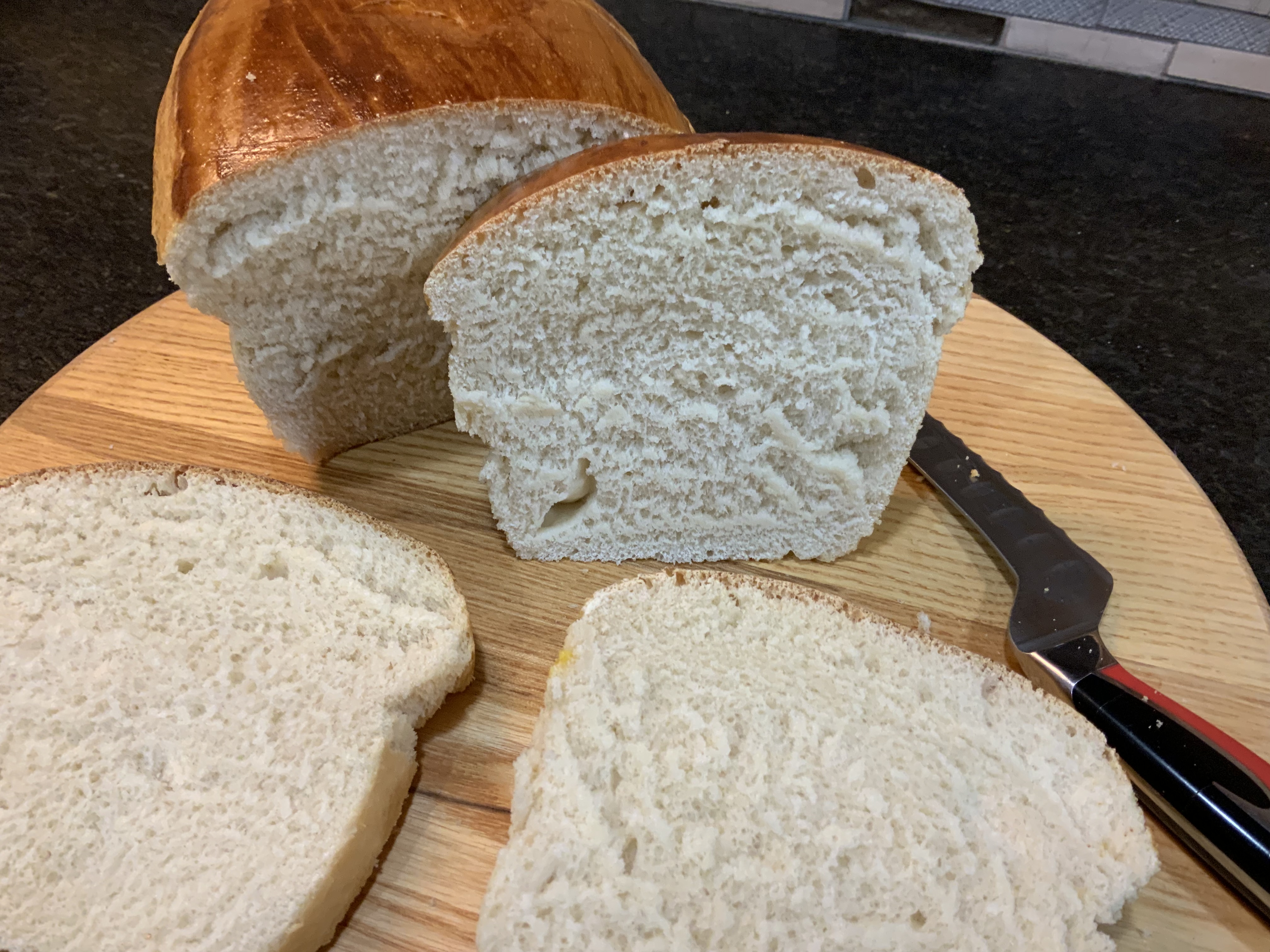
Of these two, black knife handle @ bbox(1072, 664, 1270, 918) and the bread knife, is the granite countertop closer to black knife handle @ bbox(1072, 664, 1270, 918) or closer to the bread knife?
the bread knife

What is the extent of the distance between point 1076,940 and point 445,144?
70.8 inches

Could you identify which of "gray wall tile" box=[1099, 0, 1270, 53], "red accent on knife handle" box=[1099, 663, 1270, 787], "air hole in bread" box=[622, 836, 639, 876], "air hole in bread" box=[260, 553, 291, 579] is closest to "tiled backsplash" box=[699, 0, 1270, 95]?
"gray wall tile" box=[1099, 0, 1270, 53]

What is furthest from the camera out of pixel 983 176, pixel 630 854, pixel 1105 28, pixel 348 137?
pixel 1105 28

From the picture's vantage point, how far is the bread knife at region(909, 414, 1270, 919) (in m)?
1.48

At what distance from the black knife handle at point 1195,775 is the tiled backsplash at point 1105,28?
3458 millimetres

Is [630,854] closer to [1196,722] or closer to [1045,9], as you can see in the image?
[1196,722]

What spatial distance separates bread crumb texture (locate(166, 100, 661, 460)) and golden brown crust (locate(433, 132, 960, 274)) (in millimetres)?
230

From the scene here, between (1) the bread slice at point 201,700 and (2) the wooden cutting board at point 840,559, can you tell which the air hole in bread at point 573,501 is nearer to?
(2) the wooden cutting board at point 840,559

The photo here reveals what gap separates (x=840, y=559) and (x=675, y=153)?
3.46ft

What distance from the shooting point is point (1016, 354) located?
2.44 m

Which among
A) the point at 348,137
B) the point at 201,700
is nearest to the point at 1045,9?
the point at 348,137

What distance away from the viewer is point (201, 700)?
1.56 metres

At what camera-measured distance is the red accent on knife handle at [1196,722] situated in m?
1.52

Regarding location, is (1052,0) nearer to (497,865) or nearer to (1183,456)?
(1183,456)
